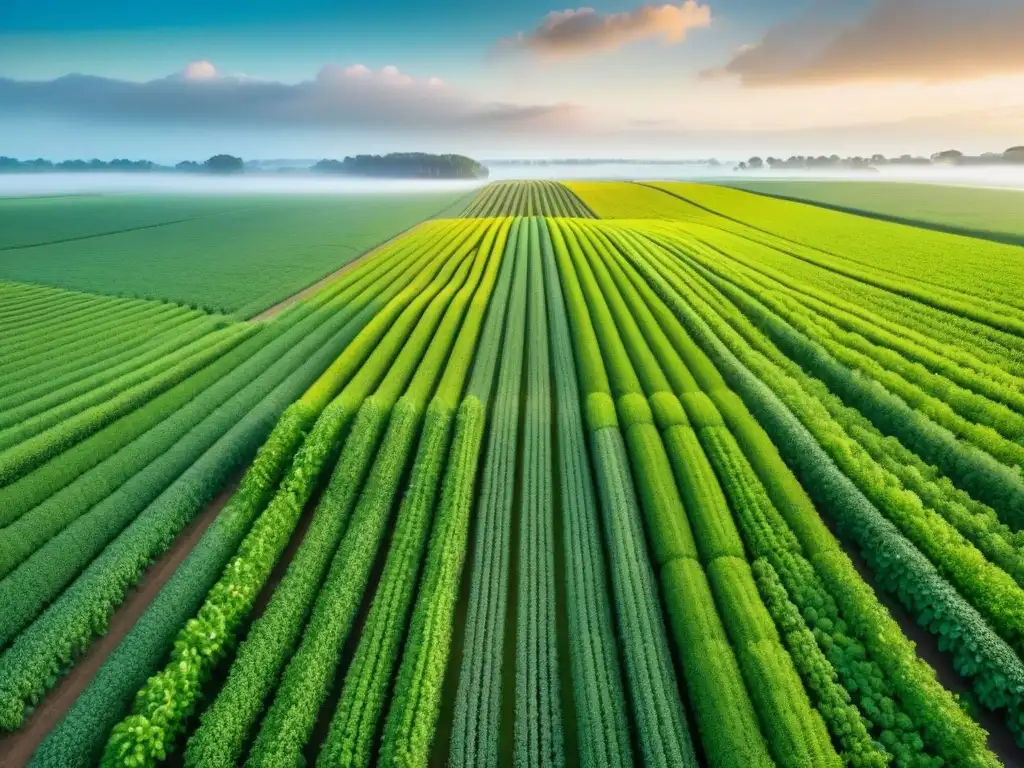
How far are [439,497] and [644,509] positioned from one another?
5539 mm

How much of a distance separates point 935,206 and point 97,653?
287 feet

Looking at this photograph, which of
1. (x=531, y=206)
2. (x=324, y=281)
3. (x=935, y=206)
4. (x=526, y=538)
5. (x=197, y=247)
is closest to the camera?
(x=526, y=538)

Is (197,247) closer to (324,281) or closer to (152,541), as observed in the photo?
(324,281)

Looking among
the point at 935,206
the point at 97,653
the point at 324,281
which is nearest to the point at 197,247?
the point at 324,281

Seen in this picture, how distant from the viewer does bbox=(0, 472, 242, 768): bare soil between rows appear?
31.8ft

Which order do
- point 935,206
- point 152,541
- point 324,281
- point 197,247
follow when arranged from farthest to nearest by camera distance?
point 935,206 → point 197,247 → point 324,281 → point 152,541

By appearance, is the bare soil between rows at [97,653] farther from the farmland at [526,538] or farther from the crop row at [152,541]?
the crop row at [152,541]

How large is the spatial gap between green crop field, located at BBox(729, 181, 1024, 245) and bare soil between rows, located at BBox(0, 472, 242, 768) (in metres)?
57.8

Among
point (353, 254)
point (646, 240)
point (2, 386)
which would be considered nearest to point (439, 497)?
point (2, 386)

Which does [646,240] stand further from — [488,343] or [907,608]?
[907,608]

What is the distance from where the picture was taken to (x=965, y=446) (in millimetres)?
14320

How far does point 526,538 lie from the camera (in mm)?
13055

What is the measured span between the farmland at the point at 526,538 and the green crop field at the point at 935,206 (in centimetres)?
2958

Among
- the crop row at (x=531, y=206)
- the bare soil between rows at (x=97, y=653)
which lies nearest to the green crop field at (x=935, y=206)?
the crop row at (x=531, y=206)
